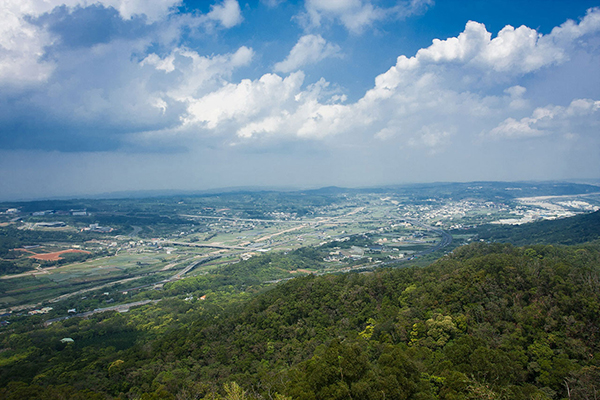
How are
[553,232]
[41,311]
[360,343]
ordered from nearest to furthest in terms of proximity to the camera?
[360,343], [41,311], [553,232]

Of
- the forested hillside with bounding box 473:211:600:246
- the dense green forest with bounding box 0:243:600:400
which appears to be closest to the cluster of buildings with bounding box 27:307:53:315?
the dense green forest with bounding box 0:243:600:400

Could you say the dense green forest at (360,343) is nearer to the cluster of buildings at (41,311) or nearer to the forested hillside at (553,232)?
the cluster of buildings at (41,311)

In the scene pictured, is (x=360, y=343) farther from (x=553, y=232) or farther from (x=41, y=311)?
(x=553, y=232)

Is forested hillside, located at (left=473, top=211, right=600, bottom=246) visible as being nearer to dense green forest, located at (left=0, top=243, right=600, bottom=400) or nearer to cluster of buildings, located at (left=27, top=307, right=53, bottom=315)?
dense green forest, located at (left=0, top=243, right=600, bottom=400)

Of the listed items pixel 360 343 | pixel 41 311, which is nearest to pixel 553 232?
pixel 360 343

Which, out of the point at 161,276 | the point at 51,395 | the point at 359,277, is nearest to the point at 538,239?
the point at 359,277

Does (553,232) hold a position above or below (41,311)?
above

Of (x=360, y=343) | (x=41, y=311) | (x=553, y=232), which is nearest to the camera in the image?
(x=360, y=343)

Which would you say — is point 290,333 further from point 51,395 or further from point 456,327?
point 51,395
